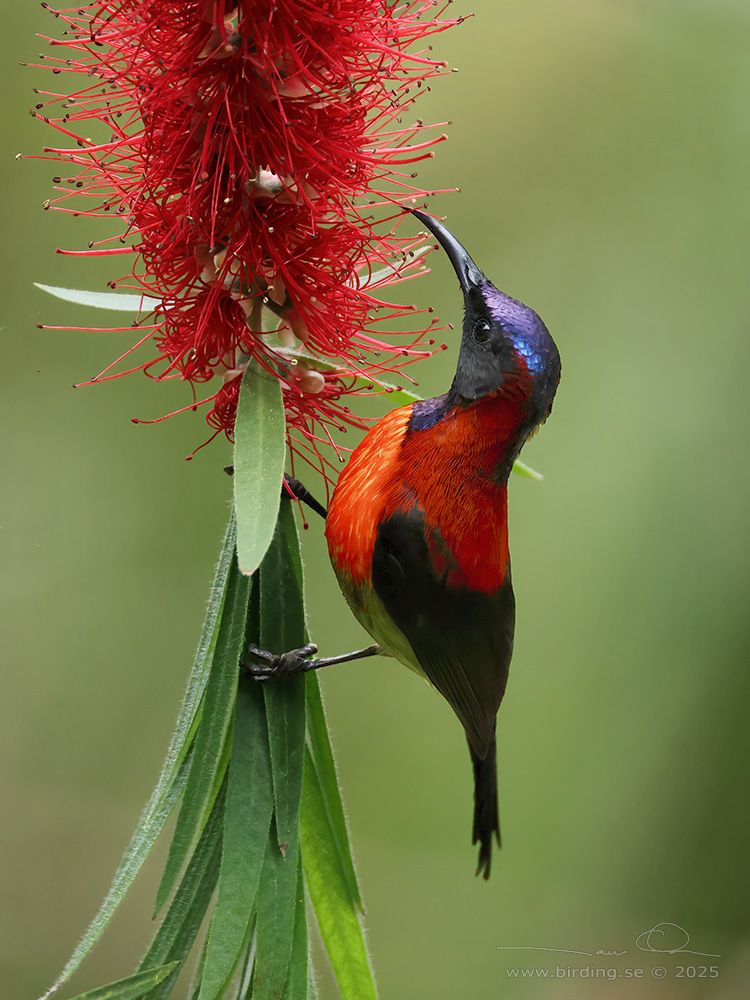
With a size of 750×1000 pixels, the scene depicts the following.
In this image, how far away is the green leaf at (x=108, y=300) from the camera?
34.2 inches

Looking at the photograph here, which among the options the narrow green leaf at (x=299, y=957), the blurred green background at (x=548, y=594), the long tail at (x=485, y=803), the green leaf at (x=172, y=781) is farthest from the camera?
the blurred green background at (x=548, y=594)

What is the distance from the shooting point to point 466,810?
1.75 metres

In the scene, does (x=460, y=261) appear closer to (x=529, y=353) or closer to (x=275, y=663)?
(x=529, y=353)

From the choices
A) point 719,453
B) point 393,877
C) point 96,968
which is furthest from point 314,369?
point 719,453

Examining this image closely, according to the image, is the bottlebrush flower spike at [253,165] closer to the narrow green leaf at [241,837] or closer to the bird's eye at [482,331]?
the bird's eye at [482,331]

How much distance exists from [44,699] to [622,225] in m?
1.30

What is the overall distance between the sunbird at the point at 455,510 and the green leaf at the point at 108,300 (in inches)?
11.3

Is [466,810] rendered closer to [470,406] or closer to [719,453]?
[719,453]

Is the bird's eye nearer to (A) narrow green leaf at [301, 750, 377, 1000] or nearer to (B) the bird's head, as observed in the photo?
(B) the bird's head

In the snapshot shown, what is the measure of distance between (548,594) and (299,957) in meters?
0.95

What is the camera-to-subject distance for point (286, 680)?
0.93m
